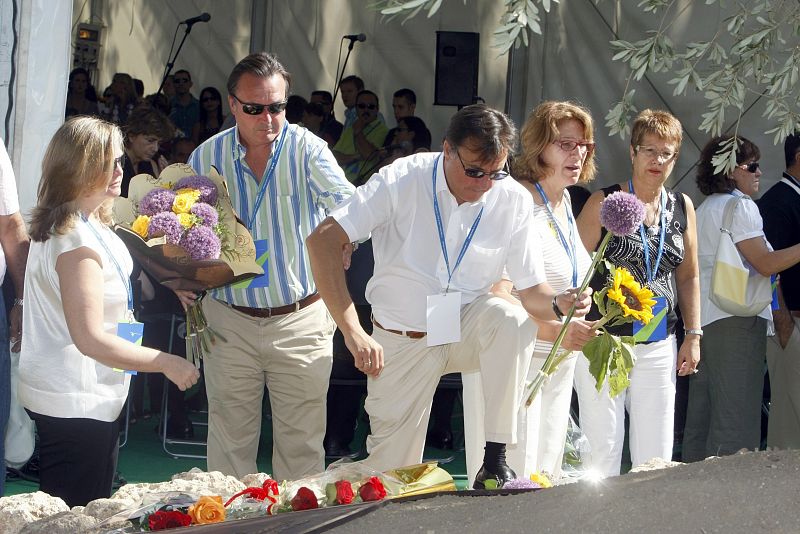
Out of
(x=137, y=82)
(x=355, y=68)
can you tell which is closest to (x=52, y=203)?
(x=355, y=68)

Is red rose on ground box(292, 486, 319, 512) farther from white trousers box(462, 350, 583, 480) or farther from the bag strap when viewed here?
the bag strap

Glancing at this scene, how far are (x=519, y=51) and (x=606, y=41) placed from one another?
0.86 m

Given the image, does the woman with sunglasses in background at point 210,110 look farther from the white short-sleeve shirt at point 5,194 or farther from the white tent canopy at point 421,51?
the white short-sleeve shirt at point 5,194

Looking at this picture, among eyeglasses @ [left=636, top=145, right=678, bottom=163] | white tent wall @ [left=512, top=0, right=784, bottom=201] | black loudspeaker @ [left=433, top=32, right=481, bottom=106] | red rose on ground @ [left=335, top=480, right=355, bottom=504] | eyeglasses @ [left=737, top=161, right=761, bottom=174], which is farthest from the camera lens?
black loudspeaker @ [left=433, top=32, right=481, bottom=106]

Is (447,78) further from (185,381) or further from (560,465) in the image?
(185,381)

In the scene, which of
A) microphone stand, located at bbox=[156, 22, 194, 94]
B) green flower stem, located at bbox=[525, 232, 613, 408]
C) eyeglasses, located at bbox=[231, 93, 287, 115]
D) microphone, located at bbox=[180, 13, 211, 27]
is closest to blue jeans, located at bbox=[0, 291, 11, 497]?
eyeglasses, located at bbox=[231, 93, 287, 115]

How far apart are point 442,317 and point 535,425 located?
675mm

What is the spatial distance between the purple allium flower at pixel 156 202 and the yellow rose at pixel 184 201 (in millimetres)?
23

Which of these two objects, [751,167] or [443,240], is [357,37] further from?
[443,240]

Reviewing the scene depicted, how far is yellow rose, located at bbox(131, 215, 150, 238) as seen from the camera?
4.51 meters

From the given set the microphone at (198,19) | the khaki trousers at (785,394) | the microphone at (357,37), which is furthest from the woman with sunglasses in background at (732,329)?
the microphone at (198,19)

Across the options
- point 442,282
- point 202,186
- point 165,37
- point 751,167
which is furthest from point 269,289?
point 165,37

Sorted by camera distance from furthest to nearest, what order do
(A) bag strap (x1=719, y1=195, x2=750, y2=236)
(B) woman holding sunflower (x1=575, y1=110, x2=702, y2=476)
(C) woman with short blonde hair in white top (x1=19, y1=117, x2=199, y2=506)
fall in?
1. (A) bag strap (x1=719, y1=195, x2=750, y2=236)
2. (B) woman holding sunflower (x1=575, y1=110, x2=702, y2=476)
3. (C) woman with short blonde hair in white top (x1=19, y1=117, x2=199, y2=506)

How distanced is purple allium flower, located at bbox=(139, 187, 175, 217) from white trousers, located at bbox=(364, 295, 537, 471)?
962 mm
